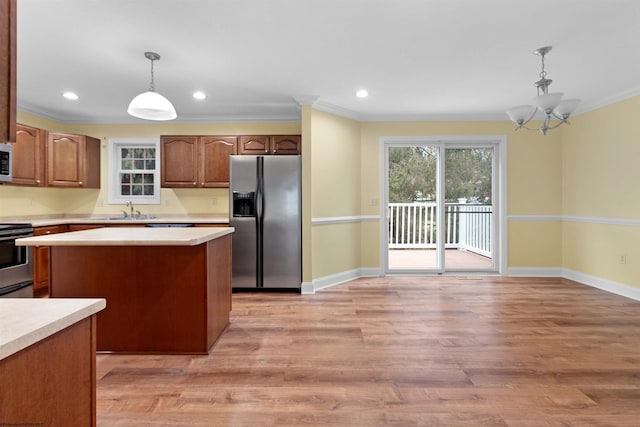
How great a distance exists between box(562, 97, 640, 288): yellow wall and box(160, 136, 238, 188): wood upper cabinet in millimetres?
4812

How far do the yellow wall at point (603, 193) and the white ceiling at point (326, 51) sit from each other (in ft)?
1.09

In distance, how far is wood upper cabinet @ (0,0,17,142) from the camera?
0.75 meters

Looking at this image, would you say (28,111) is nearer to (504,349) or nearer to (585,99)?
(504,349)

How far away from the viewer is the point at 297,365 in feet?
7.70

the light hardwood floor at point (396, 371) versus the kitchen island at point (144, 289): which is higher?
the kitchen island at point (144, 289)

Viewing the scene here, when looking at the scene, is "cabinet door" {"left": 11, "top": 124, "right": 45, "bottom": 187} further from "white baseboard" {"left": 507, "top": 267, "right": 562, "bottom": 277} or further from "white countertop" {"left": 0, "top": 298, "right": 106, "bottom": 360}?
"white baseboard" {"left": 507, "top": 267, "right": 562, "bottom": 277}

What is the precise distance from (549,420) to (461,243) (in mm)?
3919

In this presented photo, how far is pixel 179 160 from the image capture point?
491cm

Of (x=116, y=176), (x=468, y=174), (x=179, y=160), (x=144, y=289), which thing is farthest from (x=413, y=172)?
(x=116, y=176)

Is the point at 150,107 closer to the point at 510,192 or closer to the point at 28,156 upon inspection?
the point at 28,156

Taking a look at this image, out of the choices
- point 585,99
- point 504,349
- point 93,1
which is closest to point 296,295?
point 504,349

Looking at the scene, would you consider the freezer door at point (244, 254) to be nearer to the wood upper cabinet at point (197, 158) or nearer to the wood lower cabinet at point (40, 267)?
the wood upper cabinet at point (197, 158)

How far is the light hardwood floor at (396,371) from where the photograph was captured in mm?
1812

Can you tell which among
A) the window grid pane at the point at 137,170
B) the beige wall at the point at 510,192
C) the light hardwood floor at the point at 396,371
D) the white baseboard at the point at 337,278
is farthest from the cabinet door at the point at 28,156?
the white baseboard at the point at 337,278
